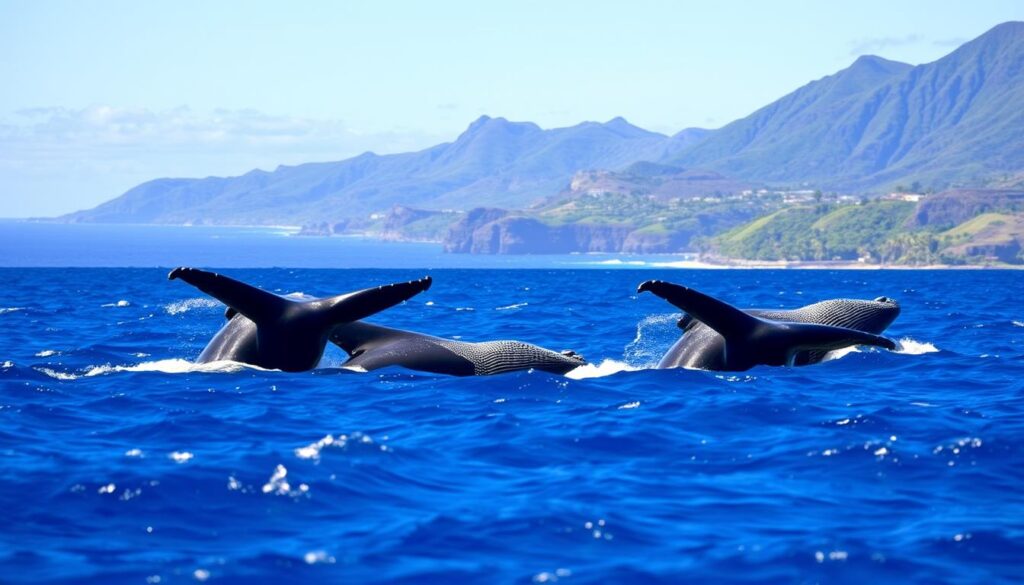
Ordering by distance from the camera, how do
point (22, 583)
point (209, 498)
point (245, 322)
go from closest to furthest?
1. point (22, 583)
2. point (209, 498)
3. point (245, 322)

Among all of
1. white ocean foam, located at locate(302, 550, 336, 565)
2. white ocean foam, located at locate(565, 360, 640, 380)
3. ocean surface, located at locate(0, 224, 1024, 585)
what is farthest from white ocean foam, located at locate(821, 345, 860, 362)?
white ocean foam, located at locate(302, 550, 336, 565)

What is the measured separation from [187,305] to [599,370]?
1177 inches

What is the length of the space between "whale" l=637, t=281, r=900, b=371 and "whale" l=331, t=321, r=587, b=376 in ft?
6.25

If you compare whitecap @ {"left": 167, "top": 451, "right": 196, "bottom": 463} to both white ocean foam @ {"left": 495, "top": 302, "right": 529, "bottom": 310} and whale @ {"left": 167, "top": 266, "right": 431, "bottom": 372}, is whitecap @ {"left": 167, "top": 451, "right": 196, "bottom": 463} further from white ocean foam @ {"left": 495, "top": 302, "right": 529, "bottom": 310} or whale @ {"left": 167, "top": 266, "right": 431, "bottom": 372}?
white ocean foam @ {"left": 495, "top": 302, "right": 529, "bottom": 310}

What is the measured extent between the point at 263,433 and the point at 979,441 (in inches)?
311

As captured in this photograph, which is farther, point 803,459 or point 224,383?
point 224,383

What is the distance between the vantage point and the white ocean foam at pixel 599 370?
21.9 m

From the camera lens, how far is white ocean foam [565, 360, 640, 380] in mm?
21938

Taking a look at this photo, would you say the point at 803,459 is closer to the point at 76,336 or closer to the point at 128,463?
the point at 128,463

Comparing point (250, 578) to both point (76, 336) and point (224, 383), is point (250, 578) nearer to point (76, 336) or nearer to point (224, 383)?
point (224, 383)

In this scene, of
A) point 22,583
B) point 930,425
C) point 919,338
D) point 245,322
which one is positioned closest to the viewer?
point 22,583

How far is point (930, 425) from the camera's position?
16859 millimetres

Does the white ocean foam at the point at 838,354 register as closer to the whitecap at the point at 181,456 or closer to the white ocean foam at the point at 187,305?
the whitecap at the point at 181,456

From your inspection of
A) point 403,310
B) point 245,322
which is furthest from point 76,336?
point 403,310
